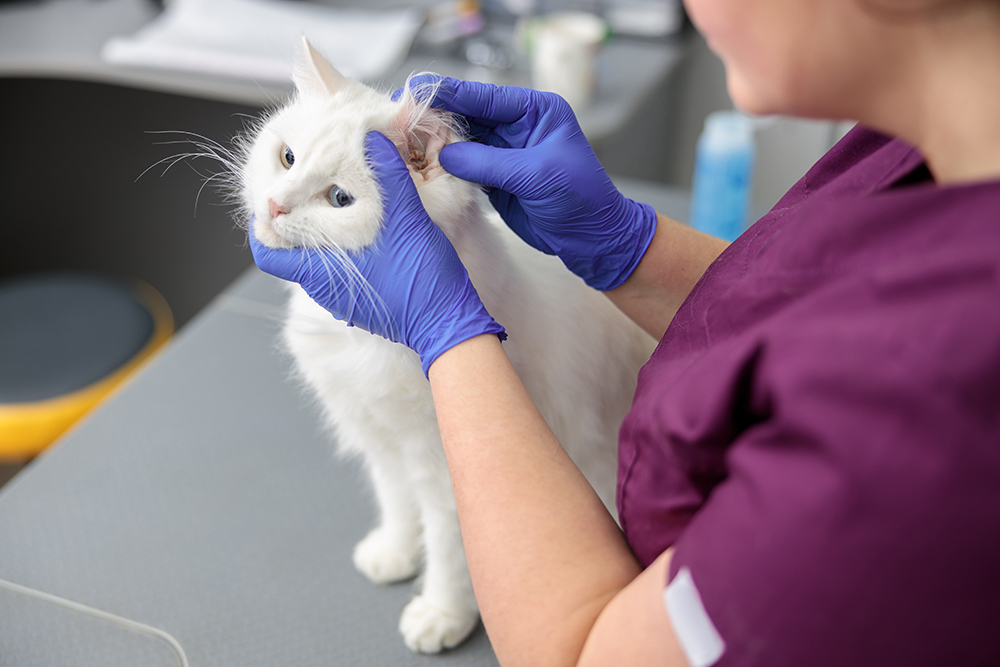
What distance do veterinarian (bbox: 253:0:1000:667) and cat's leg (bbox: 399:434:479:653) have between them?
226 mm

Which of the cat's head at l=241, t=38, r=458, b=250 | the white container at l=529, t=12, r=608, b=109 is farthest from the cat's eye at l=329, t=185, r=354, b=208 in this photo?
the white container at l=529, t=12, r=608, b=109

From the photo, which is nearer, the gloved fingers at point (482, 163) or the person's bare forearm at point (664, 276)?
the gloved fingers at point (482, 163)

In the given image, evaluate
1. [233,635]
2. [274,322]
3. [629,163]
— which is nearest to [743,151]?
[629,163]

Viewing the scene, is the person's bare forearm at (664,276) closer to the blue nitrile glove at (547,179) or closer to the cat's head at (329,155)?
the blue nitrile glove at (547,179)

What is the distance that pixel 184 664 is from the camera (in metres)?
0.78

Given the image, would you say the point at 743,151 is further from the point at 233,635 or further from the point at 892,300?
the point at 233,635

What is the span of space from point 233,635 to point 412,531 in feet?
0.82

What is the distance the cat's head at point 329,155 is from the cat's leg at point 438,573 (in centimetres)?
28

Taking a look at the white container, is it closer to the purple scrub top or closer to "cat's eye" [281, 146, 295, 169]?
"cat's eye" [281, 146, 295, 169]

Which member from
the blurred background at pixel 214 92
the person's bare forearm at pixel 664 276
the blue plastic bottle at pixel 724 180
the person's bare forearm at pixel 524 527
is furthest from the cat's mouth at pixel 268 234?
the blue plastic bottle at pixel 724 180

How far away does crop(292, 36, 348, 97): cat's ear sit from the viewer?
0.74 m

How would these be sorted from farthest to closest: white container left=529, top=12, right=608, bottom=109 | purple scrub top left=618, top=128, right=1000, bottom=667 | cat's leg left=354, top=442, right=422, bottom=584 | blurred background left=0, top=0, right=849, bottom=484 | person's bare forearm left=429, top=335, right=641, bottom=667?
1. blurred background left=0, top=0, right=849, bottom=484
2. white container left=529, top=12, right=608, bottom=109
3. cat's leg left=354, top=442, right=422, bottom=584
4. person's bare forearm left=429, top=335, right=641, bottom=667
5. purple scrub top left=618, top=128, right=1000, bottom=667

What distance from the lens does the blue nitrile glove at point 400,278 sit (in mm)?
679

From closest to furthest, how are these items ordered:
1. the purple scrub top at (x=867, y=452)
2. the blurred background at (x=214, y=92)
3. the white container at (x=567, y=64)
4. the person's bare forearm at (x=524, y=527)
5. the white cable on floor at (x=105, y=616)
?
the purple scrub top at (x=867, y=452) < the person's bare forearm at (x=524, y=527) < the white cable on floor at (x=105, y=616) < the white container at (x=567, y=64) < the blurred background at (x=214, y=92)
